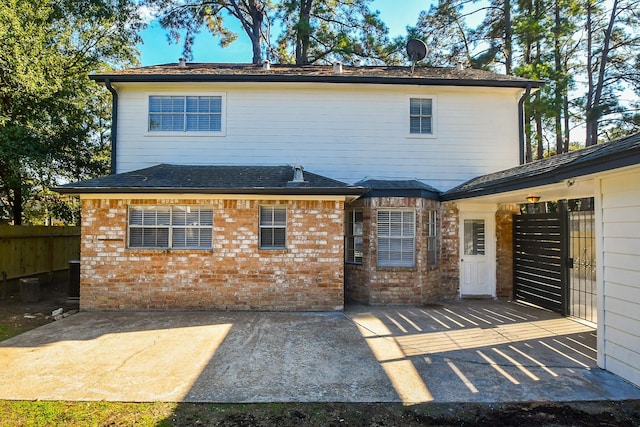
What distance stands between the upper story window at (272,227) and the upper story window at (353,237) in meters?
2.14

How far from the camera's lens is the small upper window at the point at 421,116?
396 inches

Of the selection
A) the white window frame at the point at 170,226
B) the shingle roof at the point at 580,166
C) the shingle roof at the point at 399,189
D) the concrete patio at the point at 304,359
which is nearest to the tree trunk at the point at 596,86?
the shingle roof at the point at 399,189

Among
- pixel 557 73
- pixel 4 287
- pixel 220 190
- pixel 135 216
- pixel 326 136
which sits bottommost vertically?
pixel 4 287

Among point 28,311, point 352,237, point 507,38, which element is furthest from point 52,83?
point 507,38

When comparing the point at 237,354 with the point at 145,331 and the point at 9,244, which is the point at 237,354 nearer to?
the point at 145,331

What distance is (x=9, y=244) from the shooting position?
33.1ft

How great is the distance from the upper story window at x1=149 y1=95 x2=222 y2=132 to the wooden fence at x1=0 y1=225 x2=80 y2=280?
5281 mm

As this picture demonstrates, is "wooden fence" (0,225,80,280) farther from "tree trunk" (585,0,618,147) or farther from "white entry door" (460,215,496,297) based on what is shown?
"tree trunk" (585,0,618,147)

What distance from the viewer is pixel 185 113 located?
9.88 m

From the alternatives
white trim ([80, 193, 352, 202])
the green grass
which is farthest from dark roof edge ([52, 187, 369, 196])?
the green grass

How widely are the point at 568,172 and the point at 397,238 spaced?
14.0 feet

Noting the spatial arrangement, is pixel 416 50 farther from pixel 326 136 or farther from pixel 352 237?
pixel 352 237

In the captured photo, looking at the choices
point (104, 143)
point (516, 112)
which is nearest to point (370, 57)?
point (516, 112)

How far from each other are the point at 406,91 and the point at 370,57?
27.7 ft
